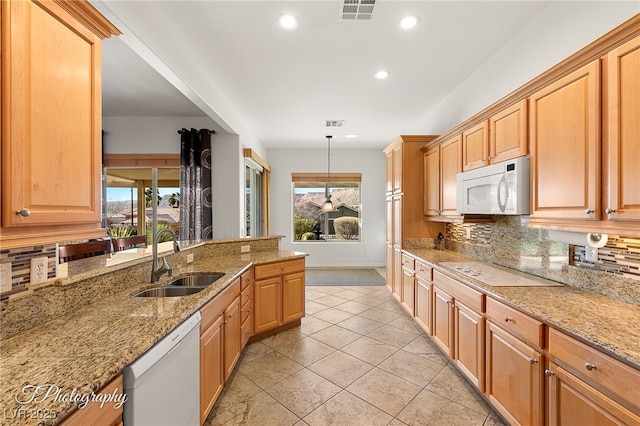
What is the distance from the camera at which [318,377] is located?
8.32ft

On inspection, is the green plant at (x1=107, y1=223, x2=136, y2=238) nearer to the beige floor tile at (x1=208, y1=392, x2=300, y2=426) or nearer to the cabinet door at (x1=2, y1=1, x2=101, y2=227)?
the beige floor tile at (x1=208, y1=392, x2=300, y2=426)

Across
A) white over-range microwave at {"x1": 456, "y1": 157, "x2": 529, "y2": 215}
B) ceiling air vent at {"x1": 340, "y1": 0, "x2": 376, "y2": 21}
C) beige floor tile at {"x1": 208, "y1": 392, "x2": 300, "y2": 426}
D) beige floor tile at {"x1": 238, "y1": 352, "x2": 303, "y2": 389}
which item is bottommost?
beige floor tile at {"x1": 208, "y1": 392, "x2": 300, "y2": 426}

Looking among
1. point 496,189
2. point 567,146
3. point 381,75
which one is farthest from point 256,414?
point 381,75

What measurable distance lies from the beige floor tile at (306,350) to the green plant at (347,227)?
170 inches

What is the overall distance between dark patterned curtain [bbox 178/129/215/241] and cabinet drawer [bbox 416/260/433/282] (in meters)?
2.98

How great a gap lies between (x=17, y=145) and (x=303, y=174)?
6.27 metres

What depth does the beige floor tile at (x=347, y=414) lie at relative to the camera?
2004 mm

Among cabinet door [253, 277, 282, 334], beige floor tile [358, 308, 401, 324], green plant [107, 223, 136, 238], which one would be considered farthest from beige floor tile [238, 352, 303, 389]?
green plant [107, 223, 136, 238]

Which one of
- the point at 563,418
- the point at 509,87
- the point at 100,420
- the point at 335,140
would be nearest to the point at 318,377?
the point at 563,418

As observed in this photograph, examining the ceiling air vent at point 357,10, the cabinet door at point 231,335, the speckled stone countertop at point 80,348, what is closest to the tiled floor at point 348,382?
the cabinet door at point 231,335

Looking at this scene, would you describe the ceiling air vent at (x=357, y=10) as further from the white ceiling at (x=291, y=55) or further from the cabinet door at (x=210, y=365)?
the cabinet door at (x=210, y=365)

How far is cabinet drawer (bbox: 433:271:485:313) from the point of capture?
85.7 inches

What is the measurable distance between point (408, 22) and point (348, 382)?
9.74 feet

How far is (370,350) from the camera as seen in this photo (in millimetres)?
3020
